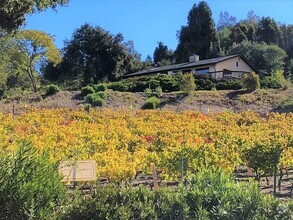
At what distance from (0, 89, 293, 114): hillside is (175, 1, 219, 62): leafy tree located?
37153 mm

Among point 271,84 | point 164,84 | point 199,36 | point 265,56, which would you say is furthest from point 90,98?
point 199,36

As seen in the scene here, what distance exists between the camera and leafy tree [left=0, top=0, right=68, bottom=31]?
9.53 metres

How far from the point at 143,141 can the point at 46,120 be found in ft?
17.6

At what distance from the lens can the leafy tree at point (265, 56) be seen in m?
57.6

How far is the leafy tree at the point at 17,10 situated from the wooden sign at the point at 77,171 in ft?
16.6

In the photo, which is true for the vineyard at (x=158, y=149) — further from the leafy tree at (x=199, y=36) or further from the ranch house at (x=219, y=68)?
the leafy tree at (x=199, y=36)

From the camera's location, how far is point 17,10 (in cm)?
988

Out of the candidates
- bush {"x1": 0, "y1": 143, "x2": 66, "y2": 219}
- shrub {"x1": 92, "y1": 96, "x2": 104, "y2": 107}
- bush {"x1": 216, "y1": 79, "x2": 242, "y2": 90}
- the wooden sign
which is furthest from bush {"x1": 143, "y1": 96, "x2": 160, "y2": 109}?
bush {"x1": 0, "y1": 143, "x2": 66, "y2": 219}

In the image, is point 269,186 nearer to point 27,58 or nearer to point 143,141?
point 143,141

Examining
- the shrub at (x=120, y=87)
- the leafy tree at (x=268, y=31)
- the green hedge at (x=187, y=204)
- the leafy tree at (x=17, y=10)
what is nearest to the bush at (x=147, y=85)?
the shrub at (x=120, y=87)

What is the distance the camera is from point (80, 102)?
2797 cm

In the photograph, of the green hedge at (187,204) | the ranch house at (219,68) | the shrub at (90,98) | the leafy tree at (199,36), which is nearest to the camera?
the green hedge at (187,204)

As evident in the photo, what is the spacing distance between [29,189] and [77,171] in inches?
56.2

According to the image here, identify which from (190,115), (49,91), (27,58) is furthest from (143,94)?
(27,58)
